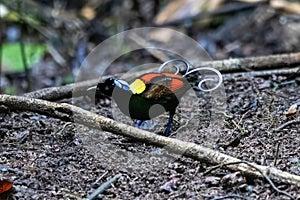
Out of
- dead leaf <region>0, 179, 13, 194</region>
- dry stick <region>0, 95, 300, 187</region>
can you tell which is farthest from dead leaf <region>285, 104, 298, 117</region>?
dead leaf <region>0, 179, 13, 194</region>

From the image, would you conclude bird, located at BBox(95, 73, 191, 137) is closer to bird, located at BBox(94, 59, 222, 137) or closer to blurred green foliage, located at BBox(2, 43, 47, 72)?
bird, located at BBox(94, 59, 222, 137)

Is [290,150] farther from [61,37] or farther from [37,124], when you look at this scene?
[61,37]

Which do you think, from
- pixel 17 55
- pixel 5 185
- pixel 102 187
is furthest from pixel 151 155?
pixel 17 55

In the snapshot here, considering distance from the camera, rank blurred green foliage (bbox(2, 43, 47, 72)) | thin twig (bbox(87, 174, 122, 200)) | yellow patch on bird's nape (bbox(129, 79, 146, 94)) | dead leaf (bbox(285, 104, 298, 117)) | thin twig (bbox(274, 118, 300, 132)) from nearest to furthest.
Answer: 1. thin twig (bbox(87, 174, 122, 200))
2. yellow patch on bird's nape (bbox(129, 79, 146, 94))
3. thin twig (bbox(274, 118, 300, 132))
4. dead leaf (bbox(285, 104, 298, 117))
5. blurred green foliage (bbox(2, 43, 47, 72))

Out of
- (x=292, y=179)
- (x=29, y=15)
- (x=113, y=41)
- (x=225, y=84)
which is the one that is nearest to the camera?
(x=292, y=179)

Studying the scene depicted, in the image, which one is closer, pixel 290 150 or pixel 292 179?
pixel 292 179

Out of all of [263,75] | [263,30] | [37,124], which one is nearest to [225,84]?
[263,75]

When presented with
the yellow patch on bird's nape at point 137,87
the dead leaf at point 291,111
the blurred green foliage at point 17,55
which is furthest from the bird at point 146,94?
the blurred green foliage at point 17,55
